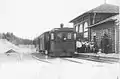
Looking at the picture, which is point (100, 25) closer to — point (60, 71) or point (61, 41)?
point (61, 41)

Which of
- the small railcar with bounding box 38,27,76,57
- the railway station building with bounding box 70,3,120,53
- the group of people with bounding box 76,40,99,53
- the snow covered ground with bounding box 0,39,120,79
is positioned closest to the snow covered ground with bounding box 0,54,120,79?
the snow covered ground with bounding box 0,39,120,79

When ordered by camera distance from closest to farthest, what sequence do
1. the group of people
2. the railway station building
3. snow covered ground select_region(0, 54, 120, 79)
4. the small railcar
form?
1. snow covered ground select_region(0, 54, 120, 79)
2. the small railcar
3. the railway station building
4. the group of people

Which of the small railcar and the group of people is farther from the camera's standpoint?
the group of people

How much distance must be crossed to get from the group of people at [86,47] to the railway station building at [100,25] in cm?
61

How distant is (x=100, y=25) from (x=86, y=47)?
2.17 meters

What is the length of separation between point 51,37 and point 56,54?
1533mm

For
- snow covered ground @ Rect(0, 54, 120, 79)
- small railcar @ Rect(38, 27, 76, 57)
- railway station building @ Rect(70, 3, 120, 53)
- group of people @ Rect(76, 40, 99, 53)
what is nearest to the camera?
snow covered ground @ Rect(0, 54, 120, 79)

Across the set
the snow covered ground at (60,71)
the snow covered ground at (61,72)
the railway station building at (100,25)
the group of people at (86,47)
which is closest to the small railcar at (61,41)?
the railway station building at (100,25)

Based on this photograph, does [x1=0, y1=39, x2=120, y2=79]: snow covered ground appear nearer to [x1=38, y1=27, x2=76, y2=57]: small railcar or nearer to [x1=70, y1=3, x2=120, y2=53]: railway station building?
[x1=38, y1=27, x2=76, y2=57]: small railcar

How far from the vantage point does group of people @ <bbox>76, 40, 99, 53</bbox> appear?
70.0 feet

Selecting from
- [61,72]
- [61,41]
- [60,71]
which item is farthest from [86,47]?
[61,72]

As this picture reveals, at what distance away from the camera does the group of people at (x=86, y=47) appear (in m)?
21.3

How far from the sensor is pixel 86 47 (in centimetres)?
2202

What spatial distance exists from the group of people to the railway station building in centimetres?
61
